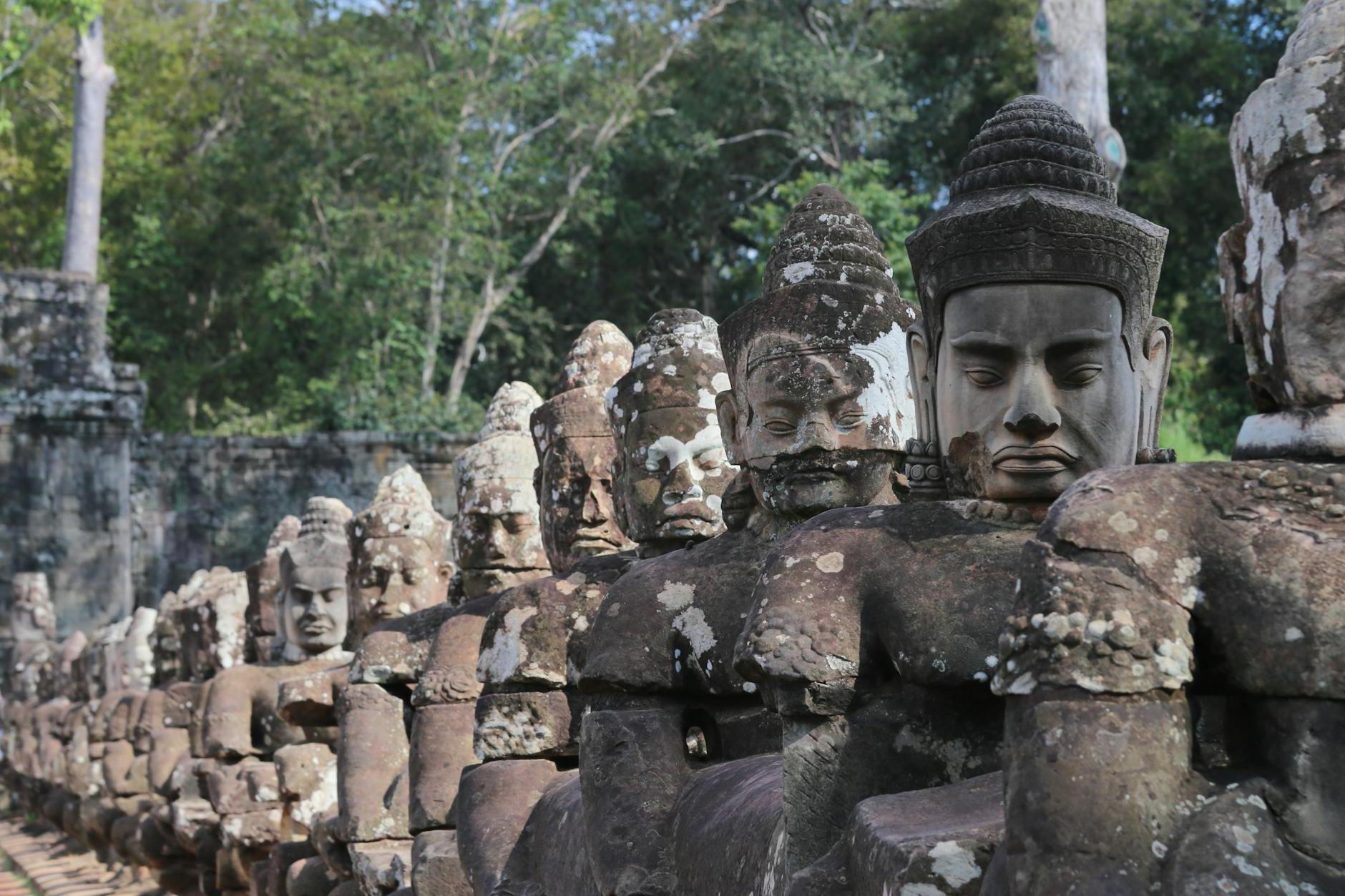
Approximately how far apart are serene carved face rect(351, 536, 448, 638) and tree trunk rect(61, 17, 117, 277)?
2033 centimetres

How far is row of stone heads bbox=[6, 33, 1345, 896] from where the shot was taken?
2.60 meters

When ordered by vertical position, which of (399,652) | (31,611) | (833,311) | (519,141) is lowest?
(31,611)

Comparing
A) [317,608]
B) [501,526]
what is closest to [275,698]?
[317,608]

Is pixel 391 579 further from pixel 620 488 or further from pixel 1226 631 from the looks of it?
pixel 1226 631

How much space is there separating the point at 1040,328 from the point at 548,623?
2.80 m

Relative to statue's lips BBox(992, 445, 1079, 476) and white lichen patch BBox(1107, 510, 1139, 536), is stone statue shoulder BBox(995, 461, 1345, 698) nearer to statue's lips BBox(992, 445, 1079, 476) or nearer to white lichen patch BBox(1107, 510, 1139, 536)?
white lichen patch BBox(1107, 510, 1139, 536)

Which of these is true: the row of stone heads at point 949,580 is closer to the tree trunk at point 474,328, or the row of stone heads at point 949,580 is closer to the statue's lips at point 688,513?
the statue's lips at point 688,513

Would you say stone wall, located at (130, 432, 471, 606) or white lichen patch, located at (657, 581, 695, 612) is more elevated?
stone wall, located at (130, 432, 471, 606)

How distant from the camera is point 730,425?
15.7 feet

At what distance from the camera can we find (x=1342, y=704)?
258 centimetres

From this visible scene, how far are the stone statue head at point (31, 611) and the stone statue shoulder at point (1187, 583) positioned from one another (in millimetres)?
23771

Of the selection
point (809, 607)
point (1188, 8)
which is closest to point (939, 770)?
point (809, 607)

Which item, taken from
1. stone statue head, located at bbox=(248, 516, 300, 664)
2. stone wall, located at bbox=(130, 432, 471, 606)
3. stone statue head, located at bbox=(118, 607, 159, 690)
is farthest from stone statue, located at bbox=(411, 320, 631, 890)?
stone wall, located at bbox=(130, 432, 471, 606)

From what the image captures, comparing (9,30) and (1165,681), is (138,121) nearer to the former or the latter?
(9,30)
